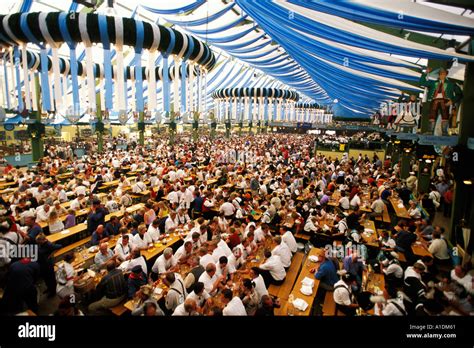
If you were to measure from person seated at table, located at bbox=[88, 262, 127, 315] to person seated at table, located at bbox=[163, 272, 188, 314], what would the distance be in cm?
64

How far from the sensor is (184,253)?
4.25 m

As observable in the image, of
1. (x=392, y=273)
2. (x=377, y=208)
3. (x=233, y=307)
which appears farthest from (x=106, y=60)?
(x=377, y=208)

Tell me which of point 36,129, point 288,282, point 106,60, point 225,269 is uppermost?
point 106,60

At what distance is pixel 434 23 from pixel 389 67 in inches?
96.7

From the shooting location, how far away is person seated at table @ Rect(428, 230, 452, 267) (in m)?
4.75

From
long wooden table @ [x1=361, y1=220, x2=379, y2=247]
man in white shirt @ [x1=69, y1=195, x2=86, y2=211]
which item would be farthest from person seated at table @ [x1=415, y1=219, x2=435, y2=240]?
man in white shirt @ [x1=69, y1=195, x2=86, y2=211]

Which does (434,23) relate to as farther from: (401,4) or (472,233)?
(472,233)

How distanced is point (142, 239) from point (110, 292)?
1482mm

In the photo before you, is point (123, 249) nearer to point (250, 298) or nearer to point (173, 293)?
point (173, 293)

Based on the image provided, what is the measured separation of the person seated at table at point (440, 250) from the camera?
4.75m

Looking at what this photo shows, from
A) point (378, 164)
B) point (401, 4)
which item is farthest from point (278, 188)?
point (378, 164)

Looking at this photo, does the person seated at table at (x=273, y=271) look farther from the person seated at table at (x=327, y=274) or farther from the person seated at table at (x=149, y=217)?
the person seated at table at (x=149, y=217)

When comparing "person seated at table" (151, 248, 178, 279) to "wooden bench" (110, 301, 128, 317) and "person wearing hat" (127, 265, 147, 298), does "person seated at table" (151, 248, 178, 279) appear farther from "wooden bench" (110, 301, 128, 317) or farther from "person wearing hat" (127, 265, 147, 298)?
"wooden bench" (110, 301, 128, 317)

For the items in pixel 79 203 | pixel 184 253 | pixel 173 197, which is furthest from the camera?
pixel 173 197
